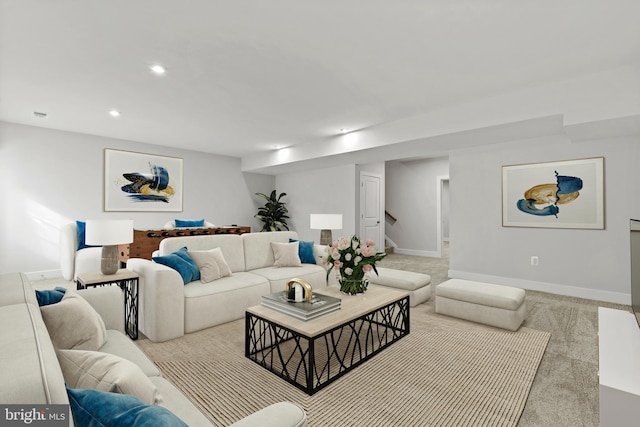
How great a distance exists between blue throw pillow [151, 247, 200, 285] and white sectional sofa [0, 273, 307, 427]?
3.70 ft

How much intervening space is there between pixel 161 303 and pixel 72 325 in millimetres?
1292

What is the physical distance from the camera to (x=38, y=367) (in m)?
0.67

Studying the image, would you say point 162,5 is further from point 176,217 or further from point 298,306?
point 176,217

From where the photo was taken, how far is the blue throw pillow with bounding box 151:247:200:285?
9.60 feet

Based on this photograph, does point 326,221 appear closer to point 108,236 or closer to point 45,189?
point 108,236

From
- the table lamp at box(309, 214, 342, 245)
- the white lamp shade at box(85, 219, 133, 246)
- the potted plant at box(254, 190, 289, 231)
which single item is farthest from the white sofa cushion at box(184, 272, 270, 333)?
the potted plant at box(254, 190, 289, 231)

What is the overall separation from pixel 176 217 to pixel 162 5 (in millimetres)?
5184

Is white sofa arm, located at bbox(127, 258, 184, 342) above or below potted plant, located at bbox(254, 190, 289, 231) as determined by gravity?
below

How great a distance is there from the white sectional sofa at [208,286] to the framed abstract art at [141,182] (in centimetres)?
344

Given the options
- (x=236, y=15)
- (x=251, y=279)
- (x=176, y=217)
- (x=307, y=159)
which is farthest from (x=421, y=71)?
(x=176, y=217)

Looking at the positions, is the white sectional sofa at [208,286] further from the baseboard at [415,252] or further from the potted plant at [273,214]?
the baseboard at [415,252]

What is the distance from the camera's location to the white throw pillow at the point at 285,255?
388cm

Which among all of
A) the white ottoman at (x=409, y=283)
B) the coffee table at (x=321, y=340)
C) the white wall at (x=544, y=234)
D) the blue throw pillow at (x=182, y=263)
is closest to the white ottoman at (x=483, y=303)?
the white ottoman at (x=409, y=283)

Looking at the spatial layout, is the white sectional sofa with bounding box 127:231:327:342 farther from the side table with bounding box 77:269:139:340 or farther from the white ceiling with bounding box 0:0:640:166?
the white ceiling with bounding box 0:0:640:166
